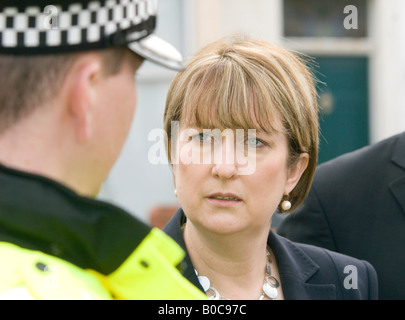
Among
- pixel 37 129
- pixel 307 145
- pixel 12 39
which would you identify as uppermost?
pixel 12 39

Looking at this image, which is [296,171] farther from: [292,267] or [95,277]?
[95,277]

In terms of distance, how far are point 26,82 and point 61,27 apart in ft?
0.35

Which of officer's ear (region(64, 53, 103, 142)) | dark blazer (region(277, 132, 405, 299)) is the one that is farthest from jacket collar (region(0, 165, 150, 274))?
dark blazer (region(277, 132, 405, 299))

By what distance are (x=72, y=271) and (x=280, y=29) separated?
20.3 ft

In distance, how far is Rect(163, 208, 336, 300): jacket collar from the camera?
2436mm

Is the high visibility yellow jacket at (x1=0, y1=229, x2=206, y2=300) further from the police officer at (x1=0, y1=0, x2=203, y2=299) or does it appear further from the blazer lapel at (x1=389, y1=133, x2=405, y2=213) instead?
the blazer lapel at (x1=389, y1=133, x2=405, y2=213)

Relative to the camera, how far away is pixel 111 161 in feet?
4.50

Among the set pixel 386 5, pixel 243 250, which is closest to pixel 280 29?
pixel 386 5

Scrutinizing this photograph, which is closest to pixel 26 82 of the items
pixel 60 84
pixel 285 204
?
pixel 60 84

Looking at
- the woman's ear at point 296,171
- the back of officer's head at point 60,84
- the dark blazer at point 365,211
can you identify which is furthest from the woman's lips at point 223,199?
the back of officer's head at point 60,84

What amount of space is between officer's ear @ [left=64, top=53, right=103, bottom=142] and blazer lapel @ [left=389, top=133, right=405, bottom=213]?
1807mm
